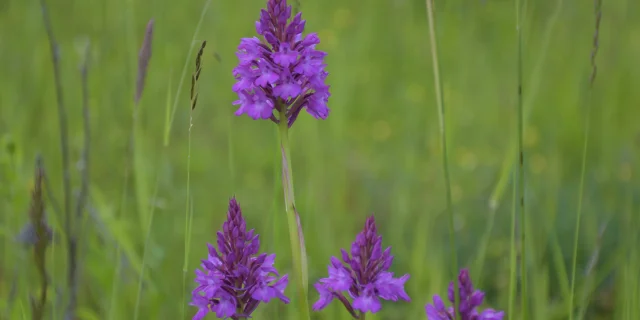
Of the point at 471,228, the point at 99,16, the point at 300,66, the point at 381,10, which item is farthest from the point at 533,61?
the point at 300,66

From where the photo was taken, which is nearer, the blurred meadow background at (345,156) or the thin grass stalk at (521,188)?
the thin grass stalk at (521,188)

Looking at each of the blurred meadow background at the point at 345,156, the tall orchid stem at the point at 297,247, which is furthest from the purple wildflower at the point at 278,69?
the blurred meadow background at the point at 345,156

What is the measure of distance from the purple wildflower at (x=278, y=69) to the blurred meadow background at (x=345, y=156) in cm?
29

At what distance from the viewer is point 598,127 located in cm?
397

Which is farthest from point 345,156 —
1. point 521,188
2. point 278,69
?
point 278,69

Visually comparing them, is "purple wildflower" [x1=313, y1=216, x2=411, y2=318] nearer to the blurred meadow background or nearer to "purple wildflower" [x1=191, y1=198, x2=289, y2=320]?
"purple wildflower" [x1=191, y1=198, x2=289, y2=320]

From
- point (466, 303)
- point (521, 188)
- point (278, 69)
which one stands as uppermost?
point (278, 69)

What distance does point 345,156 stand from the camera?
11.4 ft

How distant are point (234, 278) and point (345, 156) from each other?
2.47 m

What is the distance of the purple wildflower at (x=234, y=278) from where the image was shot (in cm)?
103

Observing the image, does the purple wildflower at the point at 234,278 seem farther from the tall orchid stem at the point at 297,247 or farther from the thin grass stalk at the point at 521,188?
the thin grass stalk at the point at 521,188

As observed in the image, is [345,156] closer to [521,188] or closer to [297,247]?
[521,188]

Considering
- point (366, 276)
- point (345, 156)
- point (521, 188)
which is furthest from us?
point (345, 156)

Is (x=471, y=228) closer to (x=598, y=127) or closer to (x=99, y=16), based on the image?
(x=598, y=127)
